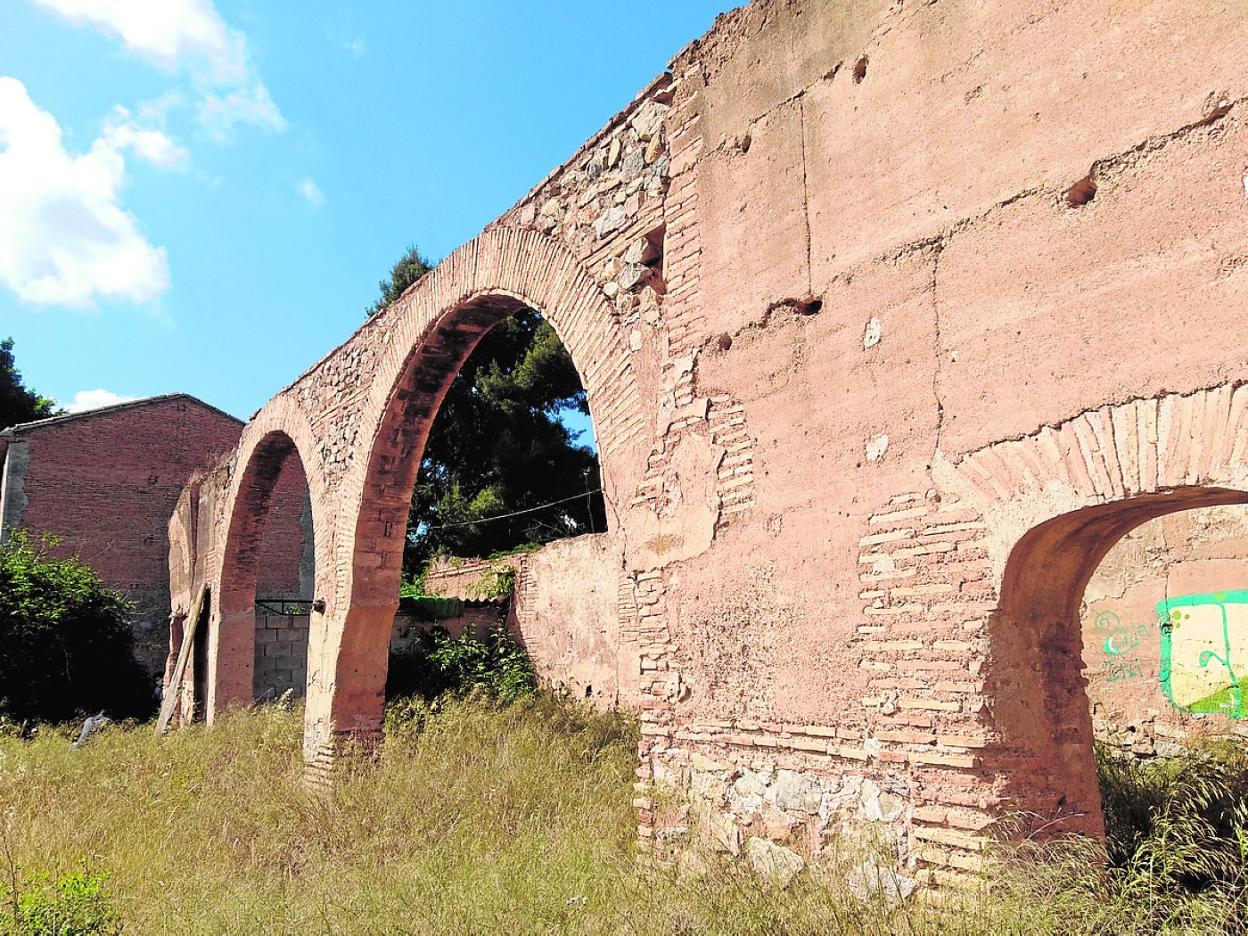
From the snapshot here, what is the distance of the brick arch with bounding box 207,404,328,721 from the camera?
11352 millimetres

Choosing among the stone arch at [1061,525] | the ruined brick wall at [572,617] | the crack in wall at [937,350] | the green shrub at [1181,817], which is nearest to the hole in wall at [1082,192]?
the crack in wall at [937,350]

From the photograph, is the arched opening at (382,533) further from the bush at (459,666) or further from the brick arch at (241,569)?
the brick arch at (241,569)

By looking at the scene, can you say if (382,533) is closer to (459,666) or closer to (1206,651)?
(459,666)

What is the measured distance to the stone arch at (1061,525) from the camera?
8.80 ft

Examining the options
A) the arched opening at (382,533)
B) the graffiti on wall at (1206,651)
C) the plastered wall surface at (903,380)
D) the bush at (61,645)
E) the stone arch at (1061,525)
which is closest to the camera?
the stone arch at (1061,525)

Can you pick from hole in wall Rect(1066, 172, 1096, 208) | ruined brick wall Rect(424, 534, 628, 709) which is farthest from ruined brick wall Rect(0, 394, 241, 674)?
hole in wall Rect(1066, 172, 1096, 208)

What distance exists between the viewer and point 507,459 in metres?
18.9

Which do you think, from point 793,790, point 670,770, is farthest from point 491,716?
point 793,790

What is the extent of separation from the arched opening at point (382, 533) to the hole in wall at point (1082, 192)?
17.6 ft

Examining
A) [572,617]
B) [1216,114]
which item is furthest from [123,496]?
[1216,114]

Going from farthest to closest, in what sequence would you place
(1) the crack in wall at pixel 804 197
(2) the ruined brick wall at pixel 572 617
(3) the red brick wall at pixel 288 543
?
(3) the red brick wall at pixel 288 543, (2) the ruined brick wall at pixel 572 617, (1) the crack in wall at pixel 804 197

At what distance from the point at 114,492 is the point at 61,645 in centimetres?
410

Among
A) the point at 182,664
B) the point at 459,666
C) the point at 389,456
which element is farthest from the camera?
the point at 182,664

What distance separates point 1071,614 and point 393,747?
16.9ft
